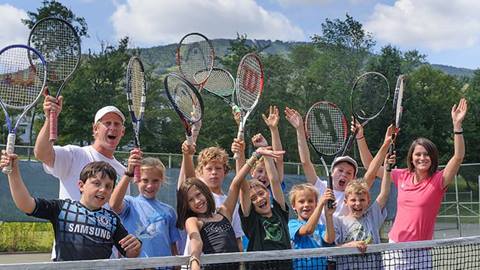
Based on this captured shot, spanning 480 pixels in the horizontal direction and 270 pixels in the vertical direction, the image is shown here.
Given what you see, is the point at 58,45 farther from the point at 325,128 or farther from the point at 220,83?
the point at 325,128

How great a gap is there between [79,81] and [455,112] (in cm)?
2894

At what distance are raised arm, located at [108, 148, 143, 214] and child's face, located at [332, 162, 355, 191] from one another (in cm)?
169

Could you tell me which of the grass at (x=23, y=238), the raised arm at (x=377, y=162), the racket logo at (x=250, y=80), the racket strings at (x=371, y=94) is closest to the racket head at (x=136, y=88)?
the racket logo at (x=250, y=80)

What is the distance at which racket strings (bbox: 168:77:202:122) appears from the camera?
451cm

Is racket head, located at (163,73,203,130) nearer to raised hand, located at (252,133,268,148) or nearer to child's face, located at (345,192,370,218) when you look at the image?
raised hand, located at (252,133,268,148)

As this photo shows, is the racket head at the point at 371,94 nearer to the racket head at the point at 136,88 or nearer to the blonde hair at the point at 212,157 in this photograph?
the blonde hair at the point at 212,157

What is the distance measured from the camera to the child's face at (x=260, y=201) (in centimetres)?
418

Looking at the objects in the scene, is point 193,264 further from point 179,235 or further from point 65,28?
point 65,28

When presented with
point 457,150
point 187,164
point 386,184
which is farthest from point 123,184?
point 457,150

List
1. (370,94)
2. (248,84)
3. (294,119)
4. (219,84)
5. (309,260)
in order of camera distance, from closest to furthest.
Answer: (309,260) < (294,119) < (248,84) < (219,84) < (370,94)

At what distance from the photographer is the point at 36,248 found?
12430 millimetres

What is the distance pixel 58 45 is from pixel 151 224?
1735 mm

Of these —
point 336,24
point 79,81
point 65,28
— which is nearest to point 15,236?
point 65,28

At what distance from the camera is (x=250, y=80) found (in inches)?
207
